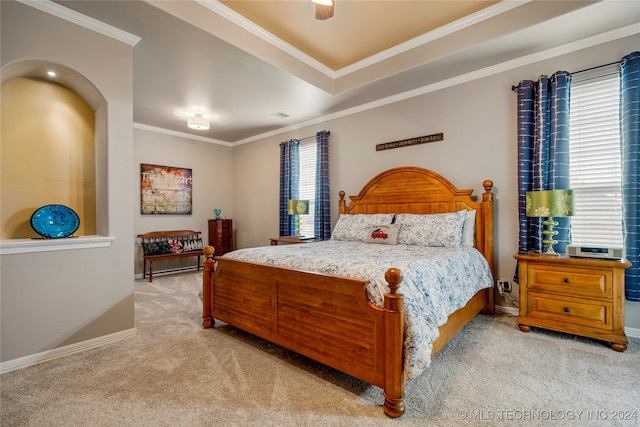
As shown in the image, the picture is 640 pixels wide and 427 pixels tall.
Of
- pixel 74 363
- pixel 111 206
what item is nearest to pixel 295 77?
pixel 111 206

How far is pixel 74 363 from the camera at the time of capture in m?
2.23

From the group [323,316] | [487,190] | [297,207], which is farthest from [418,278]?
[297,207]

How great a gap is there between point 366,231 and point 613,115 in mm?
2573

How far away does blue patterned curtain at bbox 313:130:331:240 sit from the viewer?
4.75 meters

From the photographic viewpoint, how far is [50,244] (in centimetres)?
233

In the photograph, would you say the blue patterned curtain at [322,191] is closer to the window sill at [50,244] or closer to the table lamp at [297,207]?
the table lamp at [297,207]

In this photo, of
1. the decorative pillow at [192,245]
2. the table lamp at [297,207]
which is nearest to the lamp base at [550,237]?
the table lamp at [297,207]

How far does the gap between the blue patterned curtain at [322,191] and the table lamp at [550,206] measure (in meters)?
2.69

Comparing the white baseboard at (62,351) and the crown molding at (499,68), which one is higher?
the crown molding at (499,68)

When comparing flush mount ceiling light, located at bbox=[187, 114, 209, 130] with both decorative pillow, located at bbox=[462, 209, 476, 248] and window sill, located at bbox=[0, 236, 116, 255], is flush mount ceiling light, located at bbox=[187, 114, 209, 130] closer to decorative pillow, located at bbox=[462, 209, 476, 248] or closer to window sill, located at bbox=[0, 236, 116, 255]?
window sill, located at bbox=[0, 236, 116, 255]

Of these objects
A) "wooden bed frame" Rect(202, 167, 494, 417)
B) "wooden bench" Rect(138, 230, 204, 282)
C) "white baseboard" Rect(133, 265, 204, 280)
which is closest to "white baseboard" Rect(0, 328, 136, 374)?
"wooden bed frame" Rect(202, 167, 494, 417)

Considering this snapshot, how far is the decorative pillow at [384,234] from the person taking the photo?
3338 millimetres

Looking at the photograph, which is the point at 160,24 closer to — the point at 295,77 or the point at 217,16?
the point at 217,16

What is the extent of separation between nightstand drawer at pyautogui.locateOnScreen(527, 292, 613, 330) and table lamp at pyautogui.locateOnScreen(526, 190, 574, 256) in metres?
0.41
